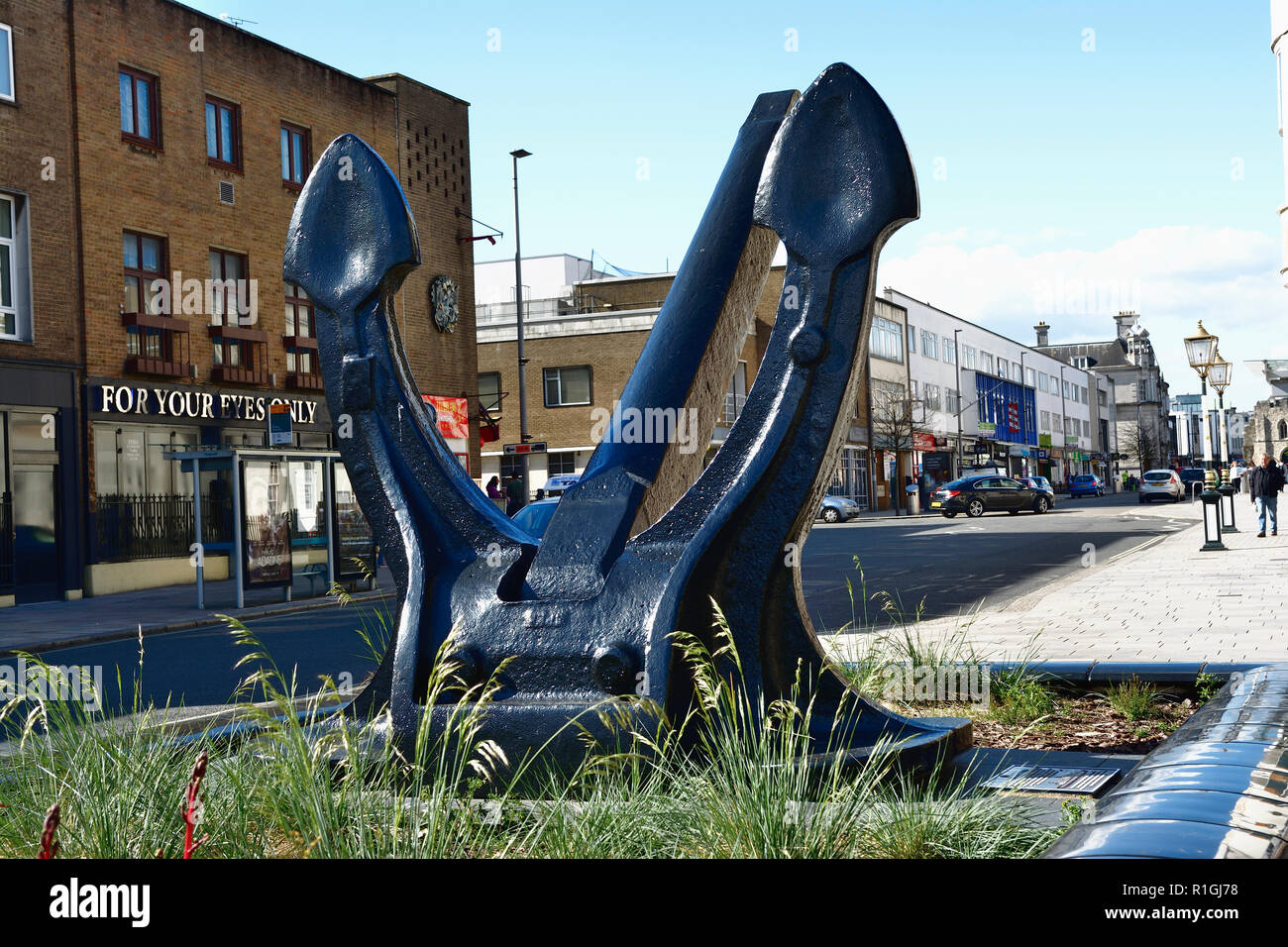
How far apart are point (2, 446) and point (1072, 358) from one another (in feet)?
406

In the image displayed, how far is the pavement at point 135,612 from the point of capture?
1383cm

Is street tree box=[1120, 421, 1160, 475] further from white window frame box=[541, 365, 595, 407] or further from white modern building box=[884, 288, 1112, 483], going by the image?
white window frame box=[541, 365, 595, 407]

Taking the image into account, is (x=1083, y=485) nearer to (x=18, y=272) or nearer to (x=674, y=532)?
(x=18, y=272)

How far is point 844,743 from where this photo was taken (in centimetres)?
367

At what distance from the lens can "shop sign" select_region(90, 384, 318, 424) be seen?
21.1 meters

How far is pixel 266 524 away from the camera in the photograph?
17.3 m

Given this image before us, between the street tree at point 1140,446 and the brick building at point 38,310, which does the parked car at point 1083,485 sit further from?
the brick building at point 38,310

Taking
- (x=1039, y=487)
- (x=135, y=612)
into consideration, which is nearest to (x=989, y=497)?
(x=1039, y=487)

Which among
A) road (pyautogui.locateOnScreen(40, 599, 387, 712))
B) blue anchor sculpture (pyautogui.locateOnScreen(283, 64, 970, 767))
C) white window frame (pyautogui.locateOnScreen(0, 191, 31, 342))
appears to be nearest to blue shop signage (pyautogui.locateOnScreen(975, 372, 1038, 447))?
white window frame (pyautogui.locateOnScreen(0, 191, 31, 342))

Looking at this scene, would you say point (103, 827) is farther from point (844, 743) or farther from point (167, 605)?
point (167, 605)

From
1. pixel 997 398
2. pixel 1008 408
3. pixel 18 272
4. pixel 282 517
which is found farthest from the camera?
pixel 1008 408

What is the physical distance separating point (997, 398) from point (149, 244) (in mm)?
62407

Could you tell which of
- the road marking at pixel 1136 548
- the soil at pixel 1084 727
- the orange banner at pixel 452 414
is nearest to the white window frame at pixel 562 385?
the orange banner at pixel 452 414
